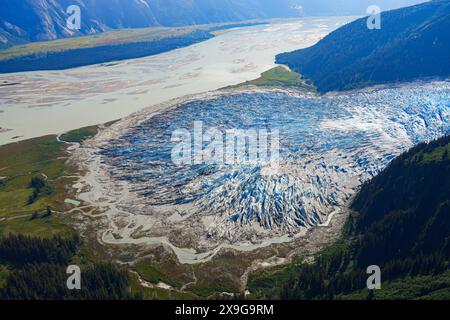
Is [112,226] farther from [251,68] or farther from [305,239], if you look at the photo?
[251,68]

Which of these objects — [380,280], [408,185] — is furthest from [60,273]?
[408,185]

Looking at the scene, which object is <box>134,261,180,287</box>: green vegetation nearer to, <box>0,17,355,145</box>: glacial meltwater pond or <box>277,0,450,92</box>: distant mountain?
<box>0,17,355,145</box>: glacial meltwater pond

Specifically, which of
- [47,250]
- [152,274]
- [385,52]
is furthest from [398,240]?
[385,52]

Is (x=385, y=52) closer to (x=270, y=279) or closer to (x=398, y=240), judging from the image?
(x=398, y=240)

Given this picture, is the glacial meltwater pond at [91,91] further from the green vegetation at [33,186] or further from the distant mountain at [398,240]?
the distant mountain at [398,240]

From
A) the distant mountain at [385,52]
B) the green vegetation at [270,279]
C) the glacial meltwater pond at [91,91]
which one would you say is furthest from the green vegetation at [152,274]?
the distant mountain at [385,52]
